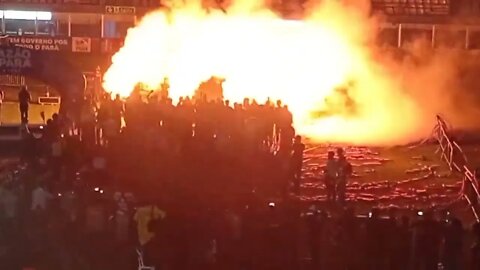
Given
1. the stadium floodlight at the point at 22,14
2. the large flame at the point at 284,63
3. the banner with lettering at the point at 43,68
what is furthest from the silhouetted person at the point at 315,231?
the stadium floodlight at the point at 22,14

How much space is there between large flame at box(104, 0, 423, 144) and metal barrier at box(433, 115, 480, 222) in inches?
107

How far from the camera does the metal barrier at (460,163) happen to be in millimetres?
16328

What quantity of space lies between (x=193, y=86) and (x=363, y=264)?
14.1 metres

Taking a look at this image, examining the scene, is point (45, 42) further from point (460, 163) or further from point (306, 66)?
point (460, 163)

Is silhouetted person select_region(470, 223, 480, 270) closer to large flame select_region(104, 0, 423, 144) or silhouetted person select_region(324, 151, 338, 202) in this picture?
silhouetted person select_region(324, 151, 338, 202)

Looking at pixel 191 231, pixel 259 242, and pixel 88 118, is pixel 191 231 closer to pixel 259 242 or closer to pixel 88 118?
pixel 259 242

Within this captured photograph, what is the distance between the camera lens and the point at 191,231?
1273cm

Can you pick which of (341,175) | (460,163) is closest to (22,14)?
(460,163)

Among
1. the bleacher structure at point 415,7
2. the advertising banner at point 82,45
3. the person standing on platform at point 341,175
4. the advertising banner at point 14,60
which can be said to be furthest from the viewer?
the bleacher structure at point 415,7

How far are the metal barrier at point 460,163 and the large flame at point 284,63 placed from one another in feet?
8.90

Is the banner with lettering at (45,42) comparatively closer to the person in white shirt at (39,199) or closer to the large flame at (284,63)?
the large flame at (284,63)

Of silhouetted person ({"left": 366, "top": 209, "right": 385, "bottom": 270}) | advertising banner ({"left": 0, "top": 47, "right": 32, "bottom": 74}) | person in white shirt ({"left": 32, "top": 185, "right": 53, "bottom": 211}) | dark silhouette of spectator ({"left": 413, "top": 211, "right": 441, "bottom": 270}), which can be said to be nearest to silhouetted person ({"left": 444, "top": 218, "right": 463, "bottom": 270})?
dark silhouette of spectator ({"left": 413, "top": 211, "right": 441, "bottom": 270})

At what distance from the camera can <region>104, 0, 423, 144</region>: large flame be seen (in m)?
26.9

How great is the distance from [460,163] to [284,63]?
796 cm
